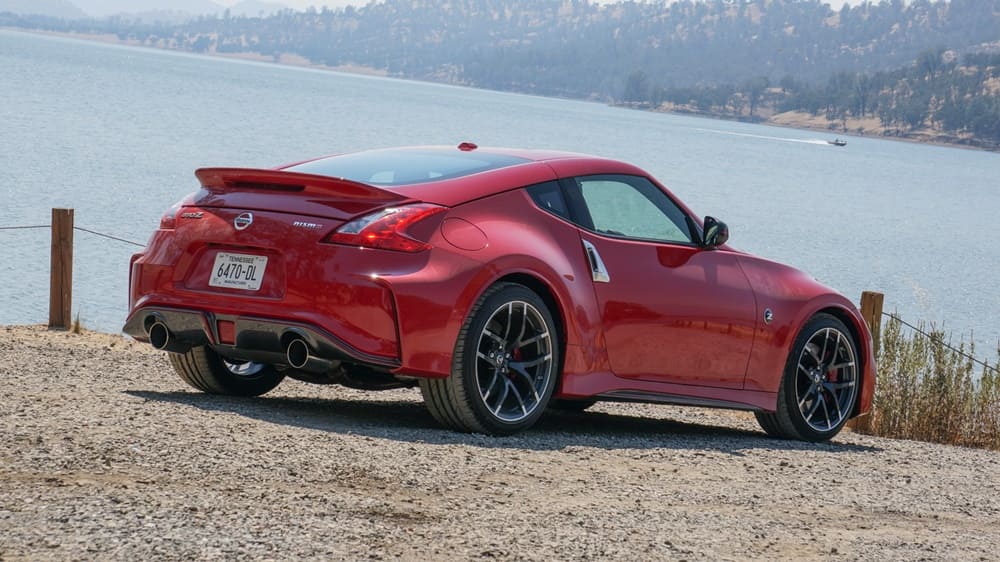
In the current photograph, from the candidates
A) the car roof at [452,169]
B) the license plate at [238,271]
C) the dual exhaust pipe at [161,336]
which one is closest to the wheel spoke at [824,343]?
the car roof at [452,169]

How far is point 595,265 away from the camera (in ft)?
23.9

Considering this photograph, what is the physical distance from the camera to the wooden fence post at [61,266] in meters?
12.6

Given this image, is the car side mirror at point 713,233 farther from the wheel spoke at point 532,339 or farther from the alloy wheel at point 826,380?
the wheel spoke at point 532,339

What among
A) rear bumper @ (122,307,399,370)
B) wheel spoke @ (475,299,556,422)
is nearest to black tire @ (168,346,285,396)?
rear bumper @ (122,307,399,370)

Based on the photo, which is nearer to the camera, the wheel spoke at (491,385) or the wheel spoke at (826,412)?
the wheel spoke at (491,385)

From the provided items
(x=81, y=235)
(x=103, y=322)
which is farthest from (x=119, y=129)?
(x=103, y=322)

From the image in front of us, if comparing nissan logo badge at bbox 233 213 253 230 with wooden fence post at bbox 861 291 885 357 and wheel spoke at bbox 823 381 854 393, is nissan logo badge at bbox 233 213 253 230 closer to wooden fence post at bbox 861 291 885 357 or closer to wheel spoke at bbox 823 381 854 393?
wheel spoke at bbox 823 381 854 393

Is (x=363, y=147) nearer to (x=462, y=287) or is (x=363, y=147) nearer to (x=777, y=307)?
(x=777, y=307)

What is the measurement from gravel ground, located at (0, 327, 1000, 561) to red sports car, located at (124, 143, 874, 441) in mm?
304

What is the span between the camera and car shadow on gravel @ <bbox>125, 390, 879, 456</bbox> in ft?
22.2

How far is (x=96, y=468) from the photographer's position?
17.3 ft

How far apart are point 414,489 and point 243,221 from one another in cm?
184

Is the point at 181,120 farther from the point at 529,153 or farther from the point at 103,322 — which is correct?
the point at 529,153

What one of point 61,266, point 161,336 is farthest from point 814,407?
point 61,266
